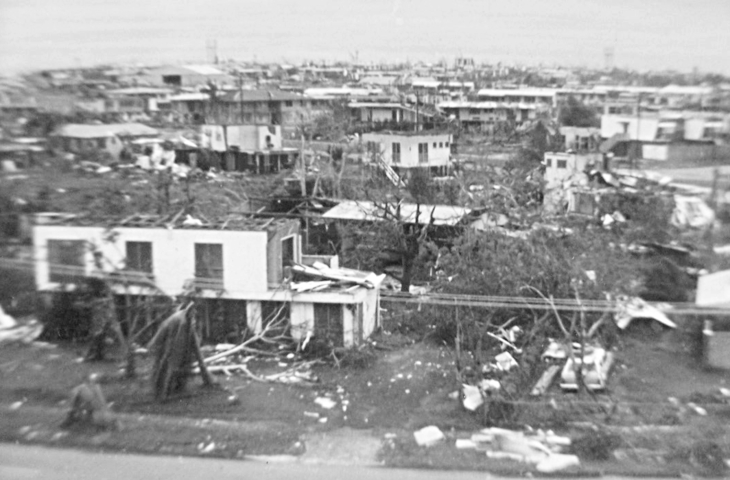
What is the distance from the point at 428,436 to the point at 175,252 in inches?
48.2

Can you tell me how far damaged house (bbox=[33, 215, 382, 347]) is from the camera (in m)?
2.66

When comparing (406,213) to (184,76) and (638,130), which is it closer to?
(638,130)

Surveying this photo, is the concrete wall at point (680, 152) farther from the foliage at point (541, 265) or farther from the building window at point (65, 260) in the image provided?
the building window at point (65, 260)

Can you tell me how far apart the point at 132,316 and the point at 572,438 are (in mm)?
1538

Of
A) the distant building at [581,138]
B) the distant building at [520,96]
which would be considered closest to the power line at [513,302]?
the distant building at [581,138]

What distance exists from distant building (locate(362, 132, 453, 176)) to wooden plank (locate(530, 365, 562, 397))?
3.22 metres

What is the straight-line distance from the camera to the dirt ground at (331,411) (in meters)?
2.09

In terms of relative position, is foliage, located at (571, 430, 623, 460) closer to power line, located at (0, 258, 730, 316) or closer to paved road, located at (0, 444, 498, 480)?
paved road, located at (0, 444, 498, 480)

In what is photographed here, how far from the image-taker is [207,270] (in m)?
2.79

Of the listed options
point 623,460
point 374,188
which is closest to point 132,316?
point 623,460

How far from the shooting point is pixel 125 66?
2857 millimetres

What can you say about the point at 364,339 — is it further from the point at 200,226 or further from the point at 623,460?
the point at 623,460

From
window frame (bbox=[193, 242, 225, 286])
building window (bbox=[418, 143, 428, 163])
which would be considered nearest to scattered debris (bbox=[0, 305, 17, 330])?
window frame (bbox=[193, 242, 225, 286])

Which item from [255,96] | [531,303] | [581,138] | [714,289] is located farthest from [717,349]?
[581,138]
